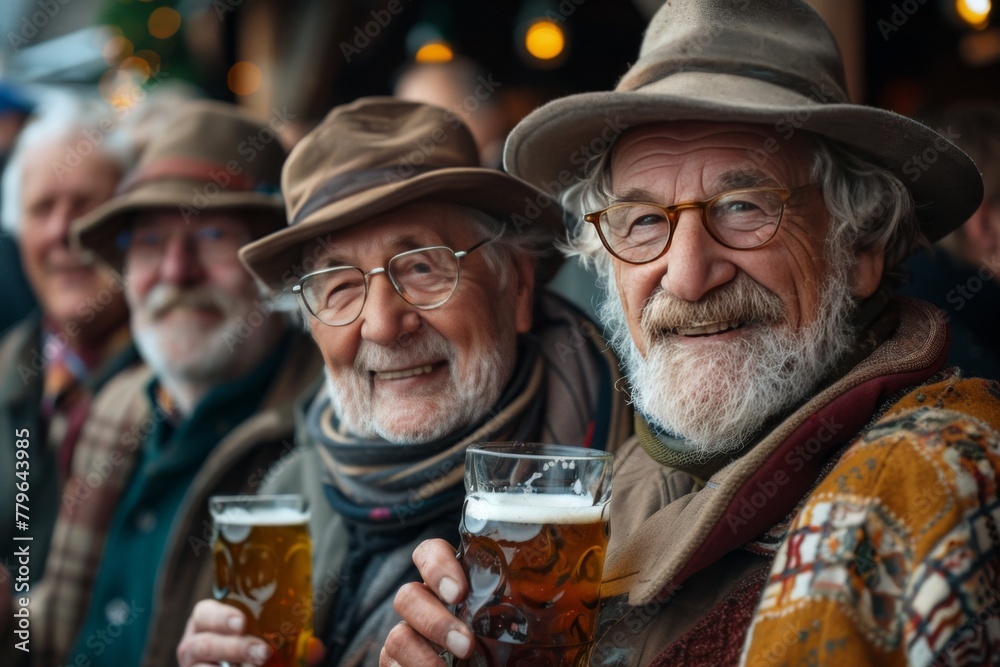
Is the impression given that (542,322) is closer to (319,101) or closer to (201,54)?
(319,101)

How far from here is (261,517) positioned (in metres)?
2.16

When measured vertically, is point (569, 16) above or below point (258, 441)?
above

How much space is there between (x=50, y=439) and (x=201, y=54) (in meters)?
1.85

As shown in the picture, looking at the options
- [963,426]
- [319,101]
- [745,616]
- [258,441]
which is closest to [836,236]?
[963,426]

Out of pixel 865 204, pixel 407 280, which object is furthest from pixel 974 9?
pixel 407 280

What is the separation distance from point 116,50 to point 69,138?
2.48 ft

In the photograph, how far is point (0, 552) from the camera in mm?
3717

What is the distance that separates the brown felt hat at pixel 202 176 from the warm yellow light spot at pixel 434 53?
3.40ft

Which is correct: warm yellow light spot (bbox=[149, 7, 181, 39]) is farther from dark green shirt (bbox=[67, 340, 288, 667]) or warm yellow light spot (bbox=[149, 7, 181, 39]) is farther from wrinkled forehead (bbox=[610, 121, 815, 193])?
wrinkled forehead (bbox=[610, 121, 815, 193])

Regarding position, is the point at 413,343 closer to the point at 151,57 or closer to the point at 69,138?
the point at 69,138

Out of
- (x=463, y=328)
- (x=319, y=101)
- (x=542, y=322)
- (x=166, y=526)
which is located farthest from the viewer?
(x=319, y=101)

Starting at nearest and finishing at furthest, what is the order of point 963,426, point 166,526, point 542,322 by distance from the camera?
point 963,426 < point 542,322 < point 166,526

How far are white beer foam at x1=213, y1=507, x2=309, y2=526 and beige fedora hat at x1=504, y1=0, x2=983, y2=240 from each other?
38.4 inches

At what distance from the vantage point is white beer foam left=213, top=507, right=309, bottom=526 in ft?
7.01
